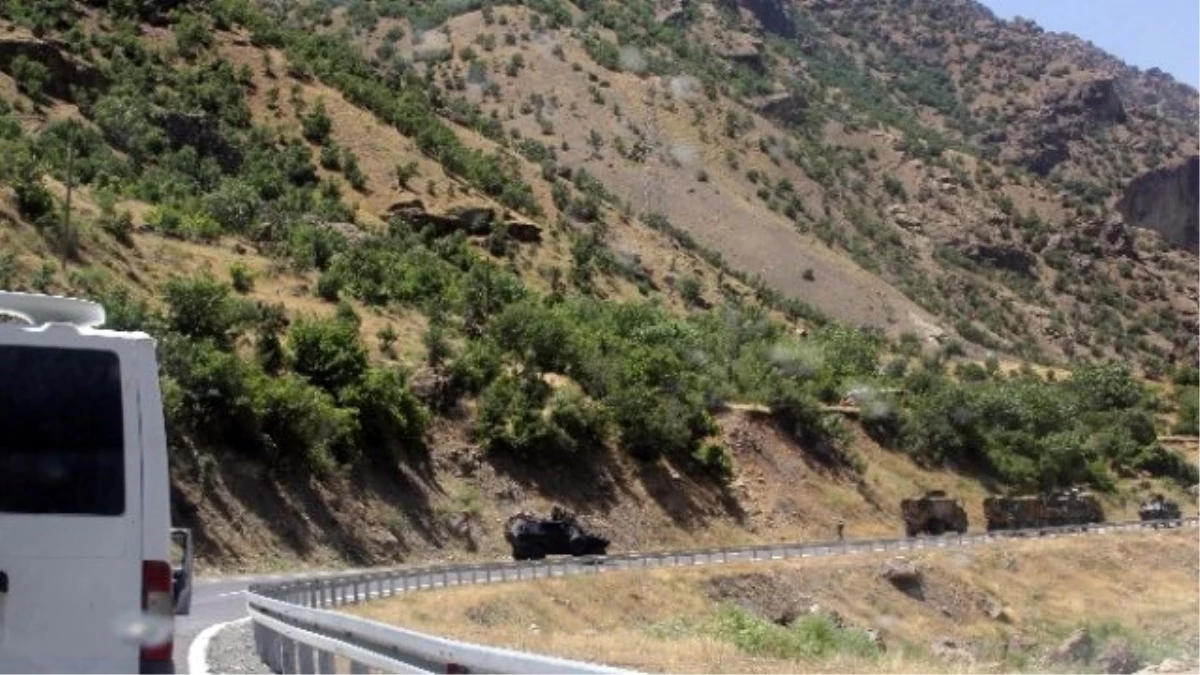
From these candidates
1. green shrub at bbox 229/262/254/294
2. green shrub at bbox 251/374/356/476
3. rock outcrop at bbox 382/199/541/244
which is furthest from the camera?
rock outcrop at bbox 382/199/541/244

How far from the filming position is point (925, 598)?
49.9 m

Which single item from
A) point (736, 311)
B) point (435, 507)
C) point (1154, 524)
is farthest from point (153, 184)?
point (1154, 524)

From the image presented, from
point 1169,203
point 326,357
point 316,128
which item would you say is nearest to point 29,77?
point 316,128

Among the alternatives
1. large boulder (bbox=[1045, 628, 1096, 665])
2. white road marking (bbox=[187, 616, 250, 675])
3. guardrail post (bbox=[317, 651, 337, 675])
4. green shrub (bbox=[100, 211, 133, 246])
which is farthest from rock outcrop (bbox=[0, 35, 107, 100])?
guardrail post (bbox=[317, 651, 337, 675])

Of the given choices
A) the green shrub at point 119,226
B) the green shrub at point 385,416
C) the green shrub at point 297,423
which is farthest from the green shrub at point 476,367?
the green shrub at point 119,226

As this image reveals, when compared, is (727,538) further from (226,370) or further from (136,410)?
(136,410)

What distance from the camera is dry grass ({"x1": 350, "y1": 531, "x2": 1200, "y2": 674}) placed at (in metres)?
35.5

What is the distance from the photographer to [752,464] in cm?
6688

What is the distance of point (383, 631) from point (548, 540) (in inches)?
1517

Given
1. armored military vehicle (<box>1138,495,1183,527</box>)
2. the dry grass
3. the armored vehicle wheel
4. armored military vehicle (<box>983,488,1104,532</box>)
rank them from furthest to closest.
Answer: armored military vehicle (<box>1138,495,1183,527</box>) → armored military vehicle (<box>983,488,1104,532</box>) → the armored vehicle wheel → the dry grass

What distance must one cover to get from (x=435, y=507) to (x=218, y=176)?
31.4m

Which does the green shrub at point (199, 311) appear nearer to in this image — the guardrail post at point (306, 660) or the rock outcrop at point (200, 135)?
the rock outcrop at point (200, 135)

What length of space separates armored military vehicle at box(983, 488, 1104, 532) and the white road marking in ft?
171

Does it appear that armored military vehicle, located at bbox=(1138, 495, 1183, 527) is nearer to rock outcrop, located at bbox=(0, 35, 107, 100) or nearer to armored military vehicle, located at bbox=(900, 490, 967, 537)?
armored military vehicle, located at bbox=(900, 490, 967, 537)
